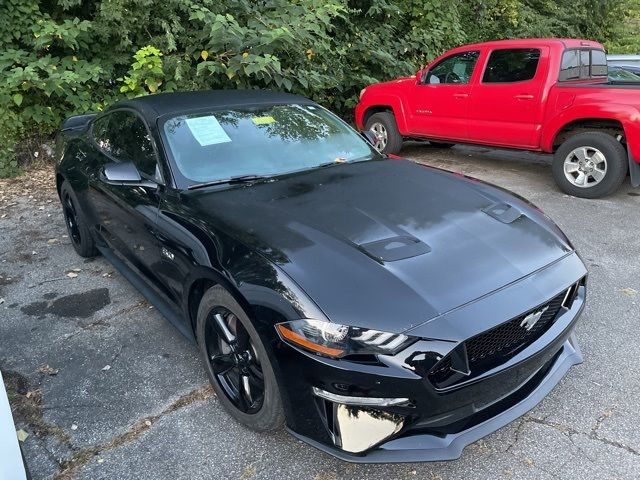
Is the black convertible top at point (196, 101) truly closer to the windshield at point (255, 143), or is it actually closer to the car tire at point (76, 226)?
the windshield at point (255, 143)

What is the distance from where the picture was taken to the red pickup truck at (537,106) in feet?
18.6

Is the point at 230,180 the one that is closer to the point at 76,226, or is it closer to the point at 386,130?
the point at 76,226

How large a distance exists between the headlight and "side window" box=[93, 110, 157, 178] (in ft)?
5.22

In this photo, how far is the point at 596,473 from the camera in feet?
7.14

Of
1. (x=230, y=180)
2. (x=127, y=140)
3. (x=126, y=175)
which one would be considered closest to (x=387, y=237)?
(x=230, y=180)

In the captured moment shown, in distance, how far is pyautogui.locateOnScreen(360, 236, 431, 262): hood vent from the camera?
2211mm

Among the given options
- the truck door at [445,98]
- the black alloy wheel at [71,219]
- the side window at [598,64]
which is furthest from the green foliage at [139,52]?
the side window at [598,64]

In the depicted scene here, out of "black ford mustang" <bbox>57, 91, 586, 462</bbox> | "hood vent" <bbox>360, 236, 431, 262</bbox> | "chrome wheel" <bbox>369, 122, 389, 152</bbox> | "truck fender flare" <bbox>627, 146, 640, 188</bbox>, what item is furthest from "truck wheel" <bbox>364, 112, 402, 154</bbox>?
"hood vent" <bbox>360, 236, 431, 262</bbox>

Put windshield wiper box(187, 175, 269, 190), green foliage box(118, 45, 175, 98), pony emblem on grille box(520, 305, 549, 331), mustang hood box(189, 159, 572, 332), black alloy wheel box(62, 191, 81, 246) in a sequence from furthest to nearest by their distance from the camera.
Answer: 1. green foliage box(118, 45, 175, 98)
2. black alloy wheel box(62, 191, 81, 246)
3. windshield wiper box(187, 175, 269, 190)
4. pony emblem on grille box(520, 305, 549, 331)
5. mustang hood box(189, 159, 572, 332)

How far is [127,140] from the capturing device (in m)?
3.49

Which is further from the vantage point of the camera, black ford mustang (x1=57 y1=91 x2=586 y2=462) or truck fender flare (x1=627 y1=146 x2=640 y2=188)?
truck fender flare (x1=627 y1=146 x2=640 y2=188)

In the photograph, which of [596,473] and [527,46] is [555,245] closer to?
[596,473]

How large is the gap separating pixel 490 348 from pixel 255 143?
1920 mm

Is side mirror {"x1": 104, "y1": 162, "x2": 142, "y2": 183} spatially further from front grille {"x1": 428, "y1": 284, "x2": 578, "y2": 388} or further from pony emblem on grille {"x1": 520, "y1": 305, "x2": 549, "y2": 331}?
pony emblem on grille {"x1": 520, "y1": 305, "x2": 549, "y2": 331}
